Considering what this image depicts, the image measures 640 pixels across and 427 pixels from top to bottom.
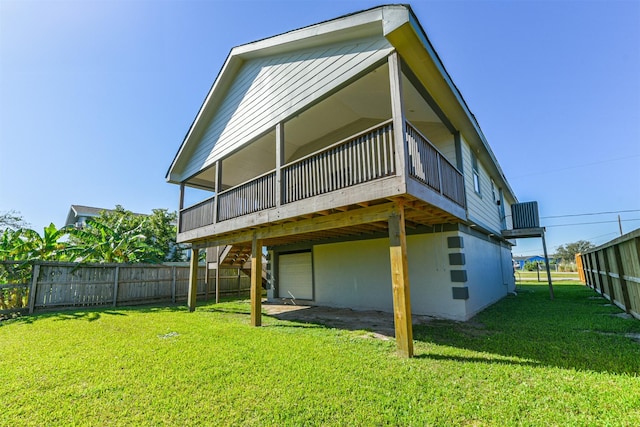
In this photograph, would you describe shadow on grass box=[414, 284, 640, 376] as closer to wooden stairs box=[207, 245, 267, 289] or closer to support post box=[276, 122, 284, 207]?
support post box=[276, 122, 284, 207]

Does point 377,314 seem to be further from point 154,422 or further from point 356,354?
point 154,422

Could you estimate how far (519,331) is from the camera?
230 inches

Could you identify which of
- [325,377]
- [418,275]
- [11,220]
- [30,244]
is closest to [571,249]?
[418,275]

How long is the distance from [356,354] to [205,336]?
340 centimetres

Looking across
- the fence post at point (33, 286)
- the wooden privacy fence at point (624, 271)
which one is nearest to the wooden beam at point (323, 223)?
the wooden privacy fence at point (624, 271)

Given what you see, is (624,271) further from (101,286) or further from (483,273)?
(101,286)

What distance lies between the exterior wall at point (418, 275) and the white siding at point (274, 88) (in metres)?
4.79

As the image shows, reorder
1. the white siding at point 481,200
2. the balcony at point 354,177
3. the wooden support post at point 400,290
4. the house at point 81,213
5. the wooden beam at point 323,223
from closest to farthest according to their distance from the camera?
the wooden support post at point 400,290 < the balcony at point 354,177 < the wooden beam at point 323,223 < the white siding at point 481,200 < the house at point 81,213

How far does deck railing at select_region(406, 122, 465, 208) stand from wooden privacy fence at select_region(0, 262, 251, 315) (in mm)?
11775

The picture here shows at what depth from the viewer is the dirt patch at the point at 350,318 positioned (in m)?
6.48

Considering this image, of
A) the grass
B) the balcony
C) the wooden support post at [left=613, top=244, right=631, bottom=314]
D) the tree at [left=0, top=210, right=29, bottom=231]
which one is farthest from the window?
the tree at [left=0, top=210, right=29, bottom=231]

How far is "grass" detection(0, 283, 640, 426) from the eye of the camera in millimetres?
2734

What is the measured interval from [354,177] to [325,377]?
3228mm

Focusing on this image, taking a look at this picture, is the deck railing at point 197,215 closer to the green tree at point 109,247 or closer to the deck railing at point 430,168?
the green tree at point 109,247
